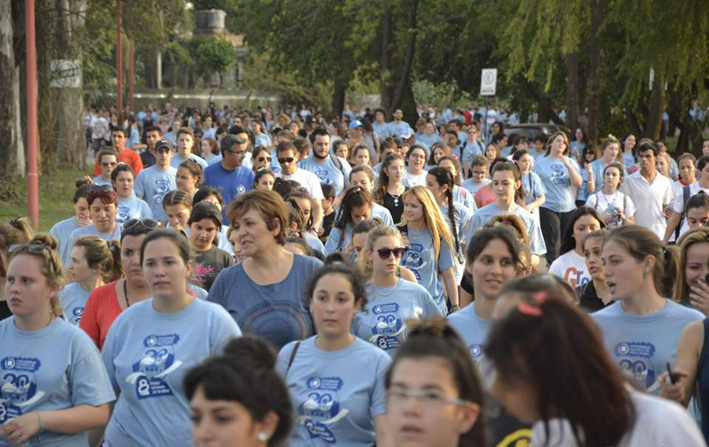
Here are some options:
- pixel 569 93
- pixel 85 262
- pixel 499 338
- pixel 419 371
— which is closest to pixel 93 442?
pixel 85 262


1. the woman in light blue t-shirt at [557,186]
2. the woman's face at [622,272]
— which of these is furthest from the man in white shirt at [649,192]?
the woman's face at [622,272]

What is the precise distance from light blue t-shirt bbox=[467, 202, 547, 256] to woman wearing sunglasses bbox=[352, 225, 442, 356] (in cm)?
334

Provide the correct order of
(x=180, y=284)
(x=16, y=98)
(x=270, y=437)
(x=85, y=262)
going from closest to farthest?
(x=270, y=437)
(x=180, y=284)
(x=85, y=262)
(x=16, y=98)

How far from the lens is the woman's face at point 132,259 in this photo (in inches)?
272

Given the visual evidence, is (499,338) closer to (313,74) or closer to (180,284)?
(180,284)

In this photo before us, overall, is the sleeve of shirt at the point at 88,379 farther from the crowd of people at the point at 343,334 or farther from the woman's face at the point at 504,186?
the woman's face at the point at 504,186

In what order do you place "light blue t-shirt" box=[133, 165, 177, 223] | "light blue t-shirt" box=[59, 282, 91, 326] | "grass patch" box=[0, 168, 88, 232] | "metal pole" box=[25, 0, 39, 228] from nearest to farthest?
"light blue t-shirt" box=[59, 282, 91, 326], "light blue t-shirt" box=[133, 165, 177, 223], "metal pole" box=[25, 0, 39, 228], "grass patch" box=[0, 168, 88, 232]

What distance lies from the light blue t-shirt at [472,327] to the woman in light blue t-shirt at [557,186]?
9.46m

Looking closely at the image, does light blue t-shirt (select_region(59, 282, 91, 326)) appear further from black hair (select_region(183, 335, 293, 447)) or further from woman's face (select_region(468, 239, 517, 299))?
black hair (select_region(183, 335, 293, 447))

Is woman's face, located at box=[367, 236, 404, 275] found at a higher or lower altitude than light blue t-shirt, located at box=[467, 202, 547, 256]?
higher

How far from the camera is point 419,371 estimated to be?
372 cm

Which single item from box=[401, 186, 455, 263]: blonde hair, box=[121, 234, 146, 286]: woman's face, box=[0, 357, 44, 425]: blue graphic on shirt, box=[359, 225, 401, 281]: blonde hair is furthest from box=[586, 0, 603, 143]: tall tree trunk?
box=[0, 357, 44, 425]: blue graphic on shirt

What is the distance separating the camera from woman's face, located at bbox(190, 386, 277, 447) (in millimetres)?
3844

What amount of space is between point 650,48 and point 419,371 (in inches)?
836
